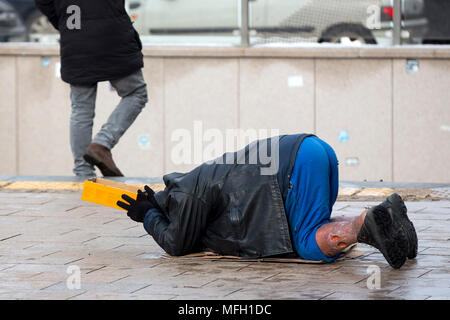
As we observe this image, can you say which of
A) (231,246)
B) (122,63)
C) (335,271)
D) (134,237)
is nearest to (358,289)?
(335,271)

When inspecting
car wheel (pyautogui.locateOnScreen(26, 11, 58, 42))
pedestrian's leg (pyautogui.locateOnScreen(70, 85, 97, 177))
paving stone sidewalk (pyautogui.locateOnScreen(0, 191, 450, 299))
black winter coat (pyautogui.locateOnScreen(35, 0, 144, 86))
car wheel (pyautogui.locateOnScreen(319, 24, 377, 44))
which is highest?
car wheel (pyautogui.locateOnScreen(26, 11, 58, 42))

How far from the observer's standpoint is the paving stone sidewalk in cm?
386

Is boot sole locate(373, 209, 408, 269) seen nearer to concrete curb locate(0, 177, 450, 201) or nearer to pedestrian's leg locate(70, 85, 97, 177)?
concrete curb locate(0, 177, 450, 201)

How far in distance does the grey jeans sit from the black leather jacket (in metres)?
2.69

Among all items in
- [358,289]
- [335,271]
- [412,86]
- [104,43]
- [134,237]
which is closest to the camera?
[358,289]

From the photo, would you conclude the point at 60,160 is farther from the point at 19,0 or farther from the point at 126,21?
the point at 126,21

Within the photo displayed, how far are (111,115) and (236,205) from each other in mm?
2978

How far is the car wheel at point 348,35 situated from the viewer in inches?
371

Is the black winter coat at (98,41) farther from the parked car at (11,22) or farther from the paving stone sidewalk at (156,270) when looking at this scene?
the parked car at (11,22)

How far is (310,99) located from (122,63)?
2895 millimetres

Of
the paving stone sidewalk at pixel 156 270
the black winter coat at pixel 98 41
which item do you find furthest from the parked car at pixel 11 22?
the paving stone sidewalk at pixel 156 270

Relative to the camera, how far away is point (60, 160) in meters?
9.67

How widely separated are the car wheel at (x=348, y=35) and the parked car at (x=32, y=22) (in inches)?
110

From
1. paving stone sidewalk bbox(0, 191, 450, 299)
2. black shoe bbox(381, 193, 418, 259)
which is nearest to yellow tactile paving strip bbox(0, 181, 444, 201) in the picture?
paving stone sidewalk bbox(0, 191, 450, 299)
